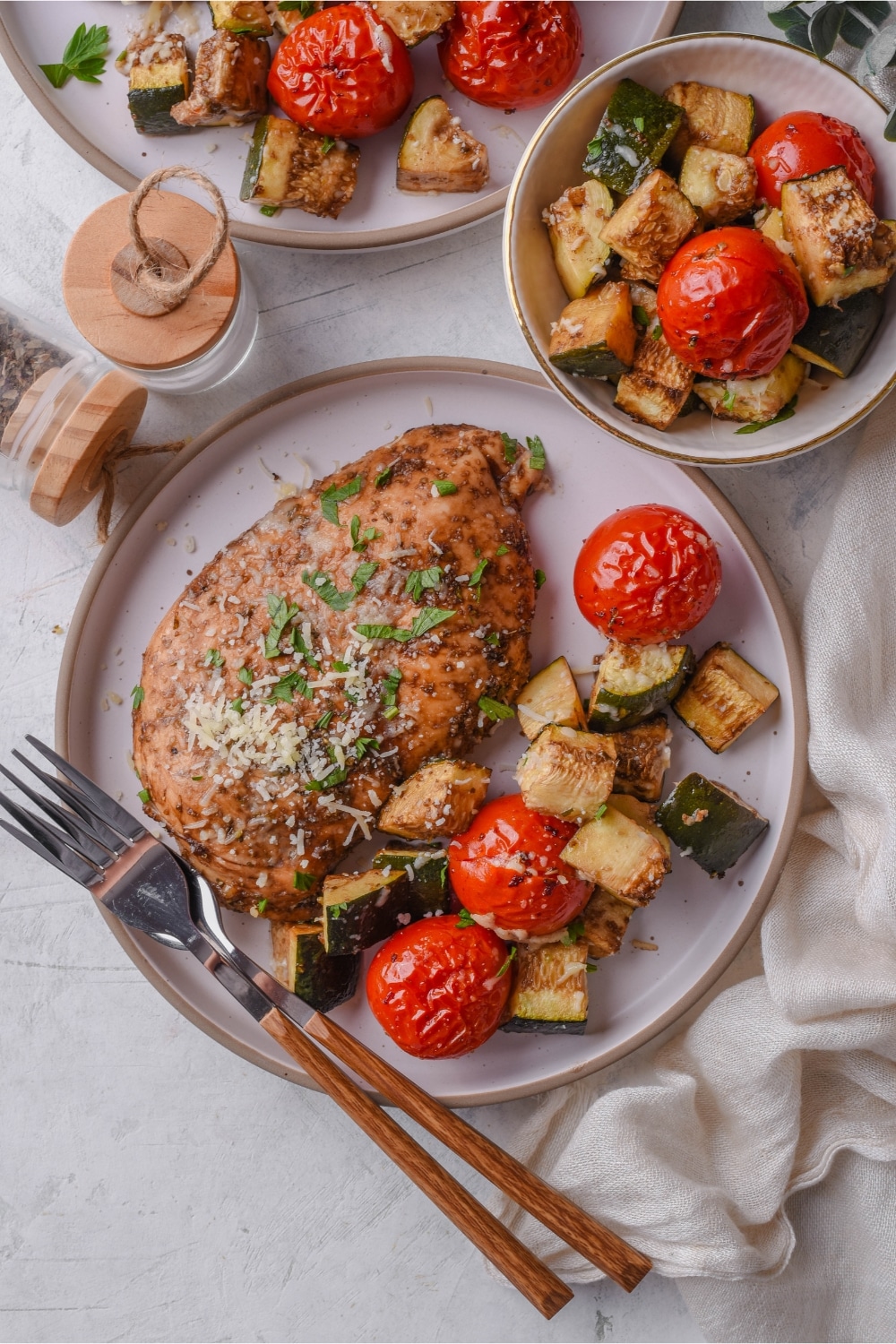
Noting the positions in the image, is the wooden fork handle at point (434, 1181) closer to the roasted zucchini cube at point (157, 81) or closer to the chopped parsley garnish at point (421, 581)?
the chopped parsley garnish at point (421, 581)

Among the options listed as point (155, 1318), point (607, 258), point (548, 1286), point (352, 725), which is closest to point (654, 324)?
point (607, 258)

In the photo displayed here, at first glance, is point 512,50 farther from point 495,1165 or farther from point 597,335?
point 495,1165

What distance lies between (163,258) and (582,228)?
114 cm

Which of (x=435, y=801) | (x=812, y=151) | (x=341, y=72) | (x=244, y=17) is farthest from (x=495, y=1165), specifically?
(x=244, y=17)

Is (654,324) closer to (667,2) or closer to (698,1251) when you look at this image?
(667,2)

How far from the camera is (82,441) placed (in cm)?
270

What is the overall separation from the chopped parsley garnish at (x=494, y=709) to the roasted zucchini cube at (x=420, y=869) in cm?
40

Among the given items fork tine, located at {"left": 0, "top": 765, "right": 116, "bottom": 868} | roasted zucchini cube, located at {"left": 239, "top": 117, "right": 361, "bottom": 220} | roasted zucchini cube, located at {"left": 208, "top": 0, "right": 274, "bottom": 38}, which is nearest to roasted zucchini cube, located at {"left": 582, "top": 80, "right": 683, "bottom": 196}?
roasted zucchini cube, located at {"left": 239, "top": 117, "right": 361, "bottom": 220}

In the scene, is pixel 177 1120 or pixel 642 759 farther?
pixel 177 1120

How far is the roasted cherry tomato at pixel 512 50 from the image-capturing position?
2.61m

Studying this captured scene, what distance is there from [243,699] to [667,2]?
2256 mm

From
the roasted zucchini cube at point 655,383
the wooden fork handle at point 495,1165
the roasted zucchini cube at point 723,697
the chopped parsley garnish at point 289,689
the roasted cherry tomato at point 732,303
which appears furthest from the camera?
the roasted zucchini cube at point 723,697

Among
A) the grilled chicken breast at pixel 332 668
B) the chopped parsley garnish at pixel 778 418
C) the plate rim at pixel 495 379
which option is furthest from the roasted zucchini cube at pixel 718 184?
the grilled chicken breast at pixel 332 668

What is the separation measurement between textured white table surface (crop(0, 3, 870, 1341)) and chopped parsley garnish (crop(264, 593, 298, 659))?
736 millimetres
